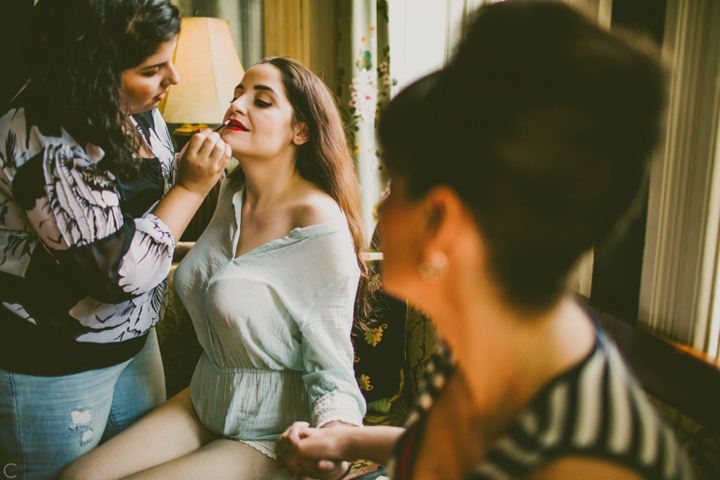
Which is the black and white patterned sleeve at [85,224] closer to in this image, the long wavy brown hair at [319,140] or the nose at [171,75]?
the nose at [171,75]

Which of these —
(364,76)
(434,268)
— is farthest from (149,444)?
(364,76)

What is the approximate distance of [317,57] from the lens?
9.00 feet

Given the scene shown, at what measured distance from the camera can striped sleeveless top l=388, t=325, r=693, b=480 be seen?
483 mm

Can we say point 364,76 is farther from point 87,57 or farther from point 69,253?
point 69,253

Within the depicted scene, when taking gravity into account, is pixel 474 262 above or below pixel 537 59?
below

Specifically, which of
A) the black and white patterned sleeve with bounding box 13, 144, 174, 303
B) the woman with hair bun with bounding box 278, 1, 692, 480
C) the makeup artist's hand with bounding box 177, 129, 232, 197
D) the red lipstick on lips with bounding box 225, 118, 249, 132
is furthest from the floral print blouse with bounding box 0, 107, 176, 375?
the woman with hair bun with bounding box 278, 1, 692, 480

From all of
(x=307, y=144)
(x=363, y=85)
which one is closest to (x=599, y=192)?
(x=307, y=144)

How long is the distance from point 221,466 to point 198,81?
4.76 ft

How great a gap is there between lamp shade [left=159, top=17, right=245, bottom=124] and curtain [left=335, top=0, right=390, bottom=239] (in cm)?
58

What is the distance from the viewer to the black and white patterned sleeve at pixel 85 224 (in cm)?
101

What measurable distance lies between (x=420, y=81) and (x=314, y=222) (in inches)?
31.4

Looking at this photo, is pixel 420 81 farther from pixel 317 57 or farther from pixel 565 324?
pixel 317 57

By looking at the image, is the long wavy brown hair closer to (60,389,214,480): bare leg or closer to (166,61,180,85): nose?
(166,61,180,85): nose

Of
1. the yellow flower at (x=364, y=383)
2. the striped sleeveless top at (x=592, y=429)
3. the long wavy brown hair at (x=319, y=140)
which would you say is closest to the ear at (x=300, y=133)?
the long wavy brown hair at (x=319, y=140)
